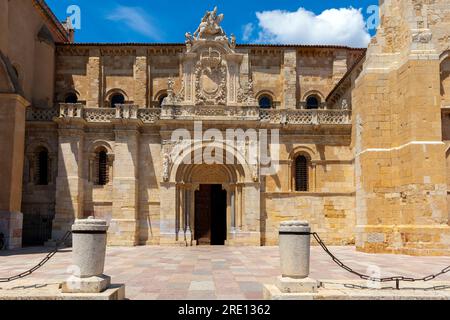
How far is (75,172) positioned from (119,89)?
7.16m

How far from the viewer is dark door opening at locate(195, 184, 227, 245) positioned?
24141 mm

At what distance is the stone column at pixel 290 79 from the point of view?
27.4 metres

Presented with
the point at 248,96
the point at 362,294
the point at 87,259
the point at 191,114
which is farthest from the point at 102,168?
the point at 362,294

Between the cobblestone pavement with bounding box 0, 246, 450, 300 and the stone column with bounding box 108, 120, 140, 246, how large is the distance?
5.40 m

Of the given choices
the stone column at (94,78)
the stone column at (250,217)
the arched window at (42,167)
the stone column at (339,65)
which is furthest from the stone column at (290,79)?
the arched window at (42,167)

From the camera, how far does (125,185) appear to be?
75.3ft

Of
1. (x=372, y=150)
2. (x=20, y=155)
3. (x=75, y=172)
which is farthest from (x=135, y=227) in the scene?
(x=372, y=150)

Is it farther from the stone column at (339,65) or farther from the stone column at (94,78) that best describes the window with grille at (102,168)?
the stone column at (339,65)

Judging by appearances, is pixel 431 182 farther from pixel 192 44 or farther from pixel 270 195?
pixel 192 44

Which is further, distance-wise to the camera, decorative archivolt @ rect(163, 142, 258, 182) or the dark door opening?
the dark door opening

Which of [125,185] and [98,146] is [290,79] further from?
[98,146]

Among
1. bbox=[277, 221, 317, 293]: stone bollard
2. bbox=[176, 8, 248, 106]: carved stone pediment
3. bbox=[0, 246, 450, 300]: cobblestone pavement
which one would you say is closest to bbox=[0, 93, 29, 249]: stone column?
bbox=[0, 246, 450, 300]: cobblestone pavement

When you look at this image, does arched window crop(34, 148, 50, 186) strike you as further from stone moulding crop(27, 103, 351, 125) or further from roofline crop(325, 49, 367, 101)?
roofline crop(325, 49, 367, 101)

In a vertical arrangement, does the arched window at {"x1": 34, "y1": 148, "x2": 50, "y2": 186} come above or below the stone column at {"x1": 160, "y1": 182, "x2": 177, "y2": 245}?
above
